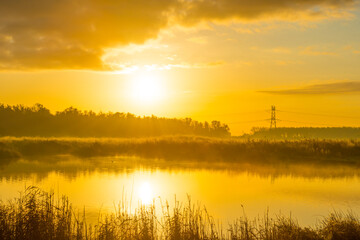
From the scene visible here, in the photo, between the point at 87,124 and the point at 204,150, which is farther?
the point at 87,124

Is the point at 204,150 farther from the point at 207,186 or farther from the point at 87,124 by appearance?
the point at 87,124

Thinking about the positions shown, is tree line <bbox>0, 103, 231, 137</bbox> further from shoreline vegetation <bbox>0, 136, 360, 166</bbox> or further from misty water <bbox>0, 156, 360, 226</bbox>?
misty water <bbox>0, 156, 360, 226</bbox>

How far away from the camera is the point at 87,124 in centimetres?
8581

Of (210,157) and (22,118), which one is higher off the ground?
(22,118)

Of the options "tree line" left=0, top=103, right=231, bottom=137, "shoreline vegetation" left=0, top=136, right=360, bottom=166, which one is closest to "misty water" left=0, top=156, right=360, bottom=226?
"shoreline vegetation" left=0, top=136, right=360, bottom=166

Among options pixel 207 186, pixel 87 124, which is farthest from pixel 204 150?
pixel 87 124

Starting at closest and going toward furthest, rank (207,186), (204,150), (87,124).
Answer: (207,186), (204,150), (87,124)

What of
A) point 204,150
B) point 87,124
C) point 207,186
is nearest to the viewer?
point 207,186

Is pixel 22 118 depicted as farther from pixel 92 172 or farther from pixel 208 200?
pixel 208 200

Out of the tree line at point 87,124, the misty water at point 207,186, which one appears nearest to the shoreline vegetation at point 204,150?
the misty water at point 207,186

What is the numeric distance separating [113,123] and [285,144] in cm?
5709

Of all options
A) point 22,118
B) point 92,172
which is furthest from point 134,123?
point 92,172

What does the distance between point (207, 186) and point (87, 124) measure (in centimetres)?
6914

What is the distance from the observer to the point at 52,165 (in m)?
27.7
